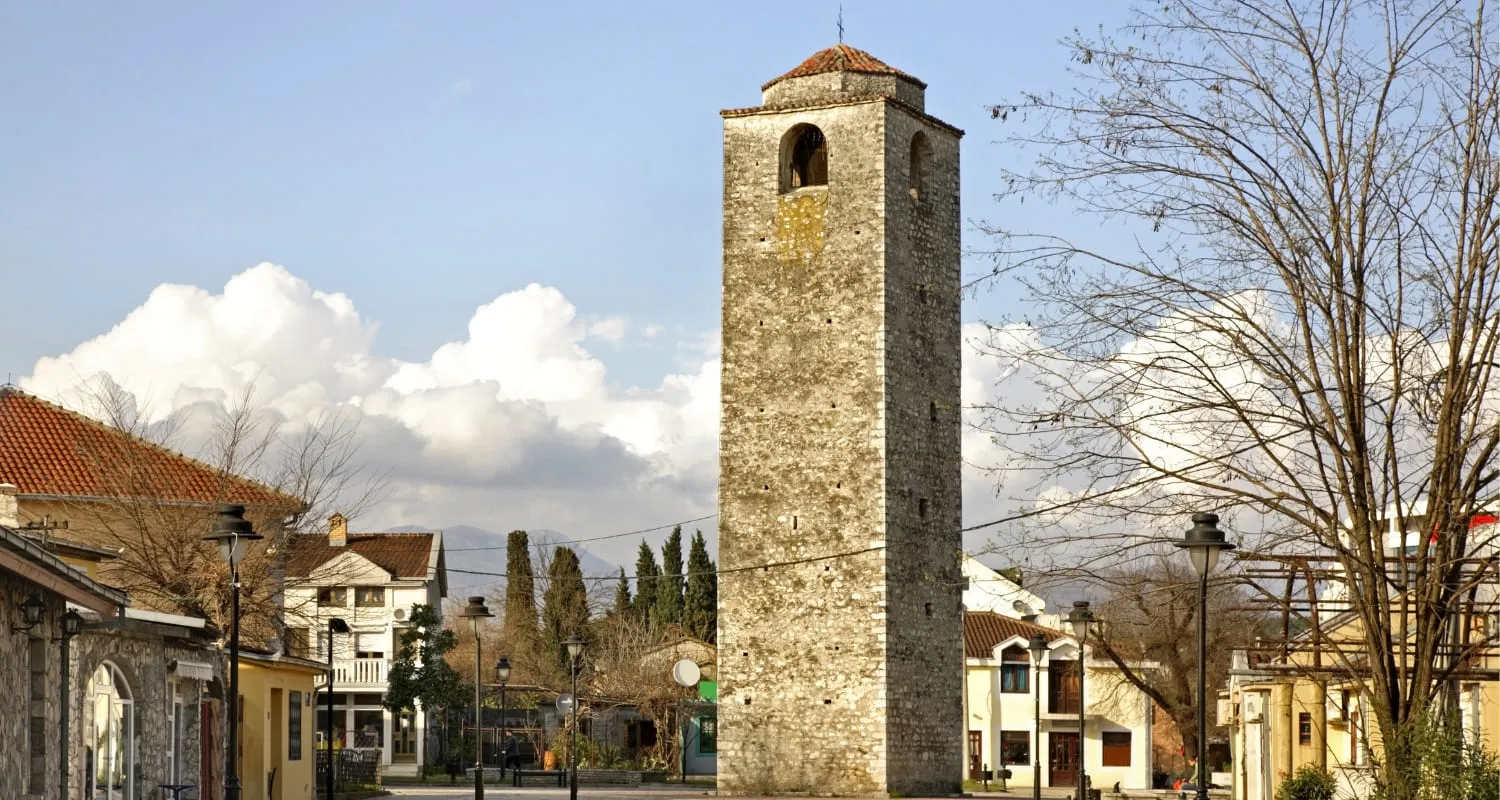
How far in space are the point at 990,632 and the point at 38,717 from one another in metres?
47.5

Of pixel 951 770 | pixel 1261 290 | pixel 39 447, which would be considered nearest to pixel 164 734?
pixel 1261 290

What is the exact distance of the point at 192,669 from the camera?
2134 cm

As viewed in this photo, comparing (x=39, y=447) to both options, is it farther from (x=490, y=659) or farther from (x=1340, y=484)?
(x=490, y=659)

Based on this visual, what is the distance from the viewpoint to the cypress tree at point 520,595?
2781 inches

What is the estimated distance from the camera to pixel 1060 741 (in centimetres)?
6016

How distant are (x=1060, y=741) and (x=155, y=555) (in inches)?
1364

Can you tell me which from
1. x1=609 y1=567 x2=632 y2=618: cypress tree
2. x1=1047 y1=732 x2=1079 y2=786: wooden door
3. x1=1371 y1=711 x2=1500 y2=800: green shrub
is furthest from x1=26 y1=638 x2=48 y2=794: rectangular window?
x1=609 y1=567 x2=632 y2=618: cypress tree

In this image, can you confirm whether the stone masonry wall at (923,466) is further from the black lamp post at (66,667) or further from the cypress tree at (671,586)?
the cypress tree at (671,586)

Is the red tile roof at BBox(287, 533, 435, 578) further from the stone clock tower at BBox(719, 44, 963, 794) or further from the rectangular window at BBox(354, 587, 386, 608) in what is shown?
the stone clock tower at BBox(719, 44, 963, 794)

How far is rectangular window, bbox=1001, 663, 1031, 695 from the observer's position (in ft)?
196

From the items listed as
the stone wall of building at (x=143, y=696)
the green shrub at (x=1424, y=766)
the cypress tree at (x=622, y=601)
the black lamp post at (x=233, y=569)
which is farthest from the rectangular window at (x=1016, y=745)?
the green shrub at (x=1424, y=766)

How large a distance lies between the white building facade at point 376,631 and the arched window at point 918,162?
20770mm

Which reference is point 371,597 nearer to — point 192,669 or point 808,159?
point 808,159

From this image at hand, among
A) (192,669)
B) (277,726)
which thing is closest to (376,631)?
(277,726)
